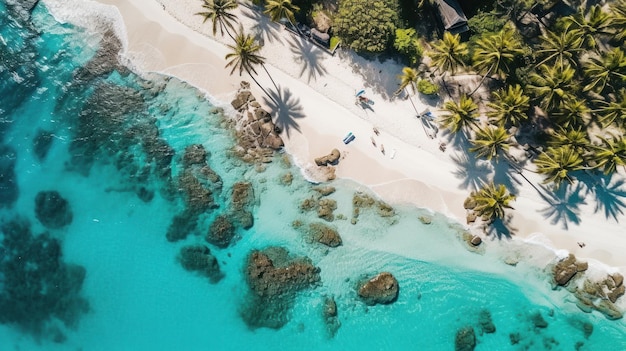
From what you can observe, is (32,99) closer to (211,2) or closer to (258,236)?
(211,2)

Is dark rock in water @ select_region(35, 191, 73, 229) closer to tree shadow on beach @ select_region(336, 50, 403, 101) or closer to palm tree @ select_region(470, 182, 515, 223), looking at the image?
tree shadow on beach @ select_region(336, 50, 403, 101)

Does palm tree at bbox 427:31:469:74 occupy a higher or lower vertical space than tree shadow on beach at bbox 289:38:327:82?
higher

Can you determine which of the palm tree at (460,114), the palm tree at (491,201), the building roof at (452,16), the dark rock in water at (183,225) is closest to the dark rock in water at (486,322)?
the palm tree at (491,201)

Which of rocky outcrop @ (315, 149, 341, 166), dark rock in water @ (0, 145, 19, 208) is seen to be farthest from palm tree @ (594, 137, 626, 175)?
dark rock in water @ (0, 145, 19, 208)

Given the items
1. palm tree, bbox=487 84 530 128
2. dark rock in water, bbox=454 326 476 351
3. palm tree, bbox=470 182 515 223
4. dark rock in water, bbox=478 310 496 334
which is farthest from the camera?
Answer: dark rock in water, bbox=478 310 496 334

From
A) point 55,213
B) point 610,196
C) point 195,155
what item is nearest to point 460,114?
point 610,196

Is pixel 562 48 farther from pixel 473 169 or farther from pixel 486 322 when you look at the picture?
pixel 486 322

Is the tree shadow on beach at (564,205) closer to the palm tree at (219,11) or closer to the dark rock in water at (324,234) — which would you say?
the dark rock in water at (324,234)
